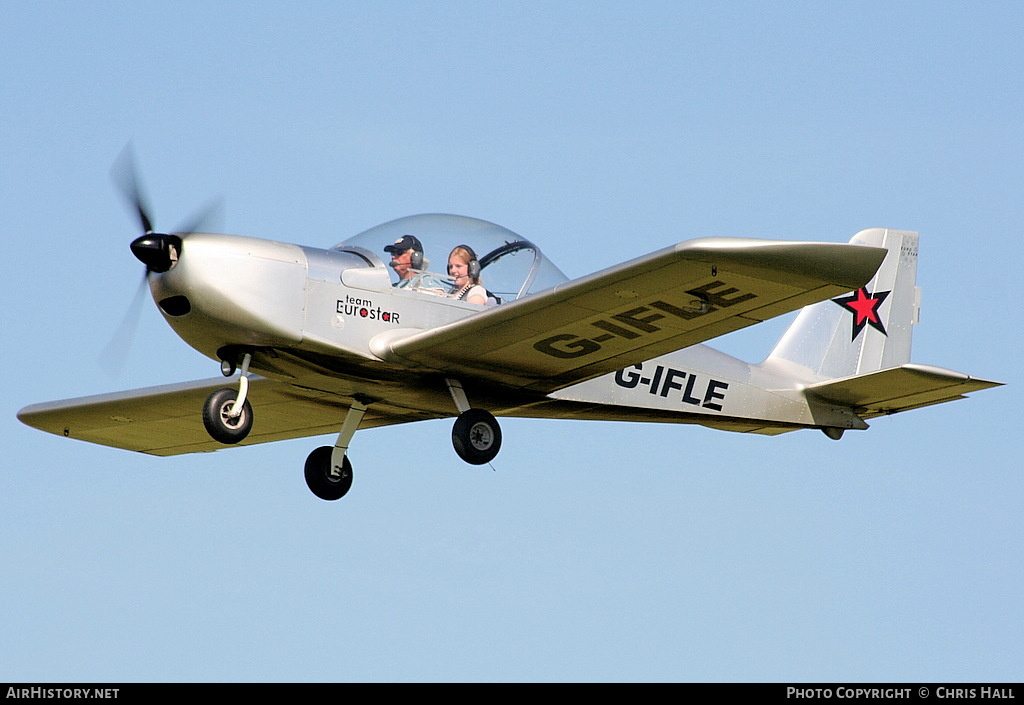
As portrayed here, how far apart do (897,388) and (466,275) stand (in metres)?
4.23

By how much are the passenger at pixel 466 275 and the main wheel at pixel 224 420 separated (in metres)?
1.95

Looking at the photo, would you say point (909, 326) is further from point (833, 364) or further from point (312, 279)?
point (312, 279)

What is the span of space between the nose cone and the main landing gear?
990 millimetres

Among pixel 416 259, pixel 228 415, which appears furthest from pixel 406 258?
pixel 228 415

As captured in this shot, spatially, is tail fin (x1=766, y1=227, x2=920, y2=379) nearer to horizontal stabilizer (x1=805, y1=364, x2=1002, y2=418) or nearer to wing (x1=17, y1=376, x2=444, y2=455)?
horizontal stabilizer (x1=805, y1=364, x2=1002, y2=418)

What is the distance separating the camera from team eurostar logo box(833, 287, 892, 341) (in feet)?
50.7

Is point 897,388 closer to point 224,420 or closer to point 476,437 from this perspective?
point 476,437

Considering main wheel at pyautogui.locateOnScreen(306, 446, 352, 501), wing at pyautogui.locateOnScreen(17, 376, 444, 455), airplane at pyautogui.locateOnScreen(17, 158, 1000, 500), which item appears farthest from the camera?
wing at pyautogui.locateOnScreen(17, 376, 444, 455)

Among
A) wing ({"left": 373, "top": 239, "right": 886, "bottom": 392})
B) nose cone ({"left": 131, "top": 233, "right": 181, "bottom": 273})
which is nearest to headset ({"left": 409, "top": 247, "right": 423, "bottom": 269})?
wing ({"left": 373, "top": 239, "right": 886, "bottom": 392})

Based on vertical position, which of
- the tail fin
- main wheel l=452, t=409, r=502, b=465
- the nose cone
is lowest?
main wheel l=452, t=409, r=502, b=465

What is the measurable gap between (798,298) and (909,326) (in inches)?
207

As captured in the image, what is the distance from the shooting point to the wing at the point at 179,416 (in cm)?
1338

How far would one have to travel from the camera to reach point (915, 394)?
13.2 m
